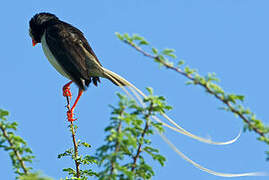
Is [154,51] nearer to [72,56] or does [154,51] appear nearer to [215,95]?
[215,95]

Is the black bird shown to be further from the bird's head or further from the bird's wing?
the bird's head

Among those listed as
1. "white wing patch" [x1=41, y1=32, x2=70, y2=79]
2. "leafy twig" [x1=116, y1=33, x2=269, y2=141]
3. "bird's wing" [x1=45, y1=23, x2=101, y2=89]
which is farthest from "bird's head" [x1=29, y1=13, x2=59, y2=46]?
"leafy twig" [x1=116, y1=33, x2=269, y2=141]

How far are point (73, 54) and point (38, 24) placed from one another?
2302 millimetres

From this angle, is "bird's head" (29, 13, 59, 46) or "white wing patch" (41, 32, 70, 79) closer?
"white wing patch" (41, 32, 70, 79)

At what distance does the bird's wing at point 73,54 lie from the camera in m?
8.97

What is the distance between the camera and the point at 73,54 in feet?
29.7

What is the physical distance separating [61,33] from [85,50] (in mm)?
777

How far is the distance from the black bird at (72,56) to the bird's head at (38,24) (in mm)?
387

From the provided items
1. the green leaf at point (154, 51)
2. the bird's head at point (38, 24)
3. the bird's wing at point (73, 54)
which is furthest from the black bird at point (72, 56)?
the green leaf at point (154, 51)

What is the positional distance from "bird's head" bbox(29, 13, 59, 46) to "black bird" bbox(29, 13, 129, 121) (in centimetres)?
39

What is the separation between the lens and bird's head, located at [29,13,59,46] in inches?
422

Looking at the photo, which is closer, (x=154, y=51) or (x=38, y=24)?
(x=154, y=51)

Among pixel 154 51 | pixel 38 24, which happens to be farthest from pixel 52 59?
pixel 154 51

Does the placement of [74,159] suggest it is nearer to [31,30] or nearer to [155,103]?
[155,103]
